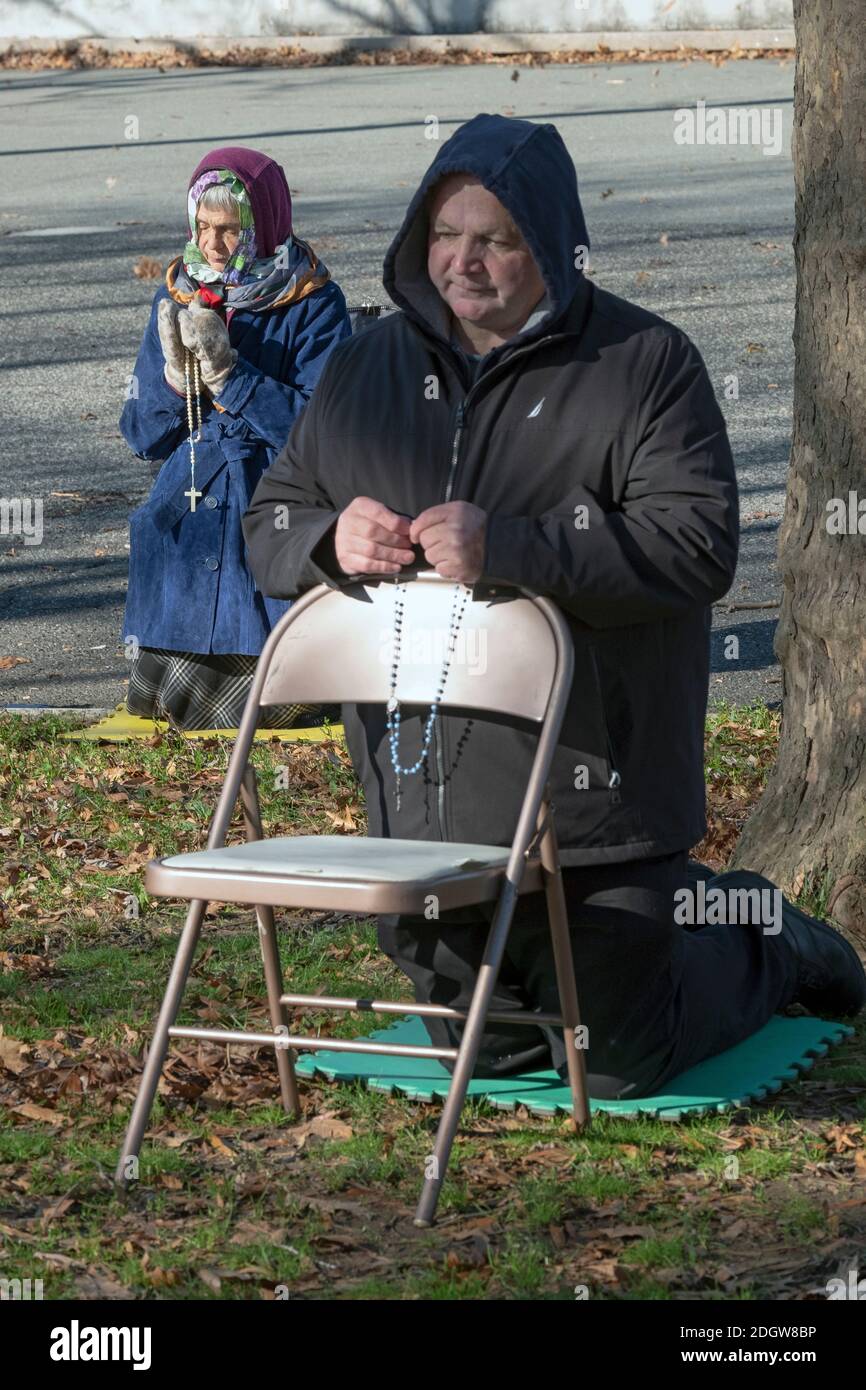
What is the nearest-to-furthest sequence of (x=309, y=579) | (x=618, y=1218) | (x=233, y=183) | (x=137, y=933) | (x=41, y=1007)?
(x=618, y=1218) < (x=309, y=579) < (x=41, y=1007) < (x=137, y=933) < (x=233, y=183)

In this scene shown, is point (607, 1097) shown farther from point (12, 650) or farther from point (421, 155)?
point (421, 155)

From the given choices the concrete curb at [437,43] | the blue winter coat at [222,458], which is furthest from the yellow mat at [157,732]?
the concrete curb at [437,43]

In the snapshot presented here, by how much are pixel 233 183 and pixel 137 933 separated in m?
2.58

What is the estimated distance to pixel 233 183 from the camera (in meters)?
6.76

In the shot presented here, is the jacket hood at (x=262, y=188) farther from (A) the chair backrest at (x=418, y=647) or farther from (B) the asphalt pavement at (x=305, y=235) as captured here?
(A) the chair backrest at (x=418, y=647)

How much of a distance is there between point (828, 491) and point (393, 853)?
1.81 metres

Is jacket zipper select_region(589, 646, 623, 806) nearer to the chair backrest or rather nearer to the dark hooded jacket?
the dark hooded jacket

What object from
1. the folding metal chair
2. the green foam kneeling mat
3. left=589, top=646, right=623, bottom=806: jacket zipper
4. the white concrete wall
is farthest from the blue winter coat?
the white concrete wall

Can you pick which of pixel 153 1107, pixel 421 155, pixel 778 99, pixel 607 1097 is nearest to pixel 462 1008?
pixel 607 1097

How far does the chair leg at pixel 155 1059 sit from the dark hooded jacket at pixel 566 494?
512 millimetres

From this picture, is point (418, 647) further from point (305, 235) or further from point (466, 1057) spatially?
point (305, 235)

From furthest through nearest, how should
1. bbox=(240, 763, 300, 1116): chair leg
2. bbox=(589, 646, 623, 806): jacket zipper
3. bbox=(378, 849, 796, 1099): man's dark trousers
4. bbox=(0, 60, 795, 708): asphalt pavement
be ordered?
1. bbox=(0, 60, 795, 708): asphalt pavement
2. bbox=(240, 763, 300, 1116): chair leg
3. bbox=(378, 849, 796, 1099): man's dark trousers
4. bbox=(589, 646, 623, 806): jacket zipper

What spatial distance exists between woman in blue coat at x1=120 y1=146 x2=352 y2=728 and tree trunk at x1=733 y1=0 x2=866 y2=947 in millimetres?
2090

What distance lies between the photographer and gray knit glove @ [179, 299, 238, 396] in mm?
6746
